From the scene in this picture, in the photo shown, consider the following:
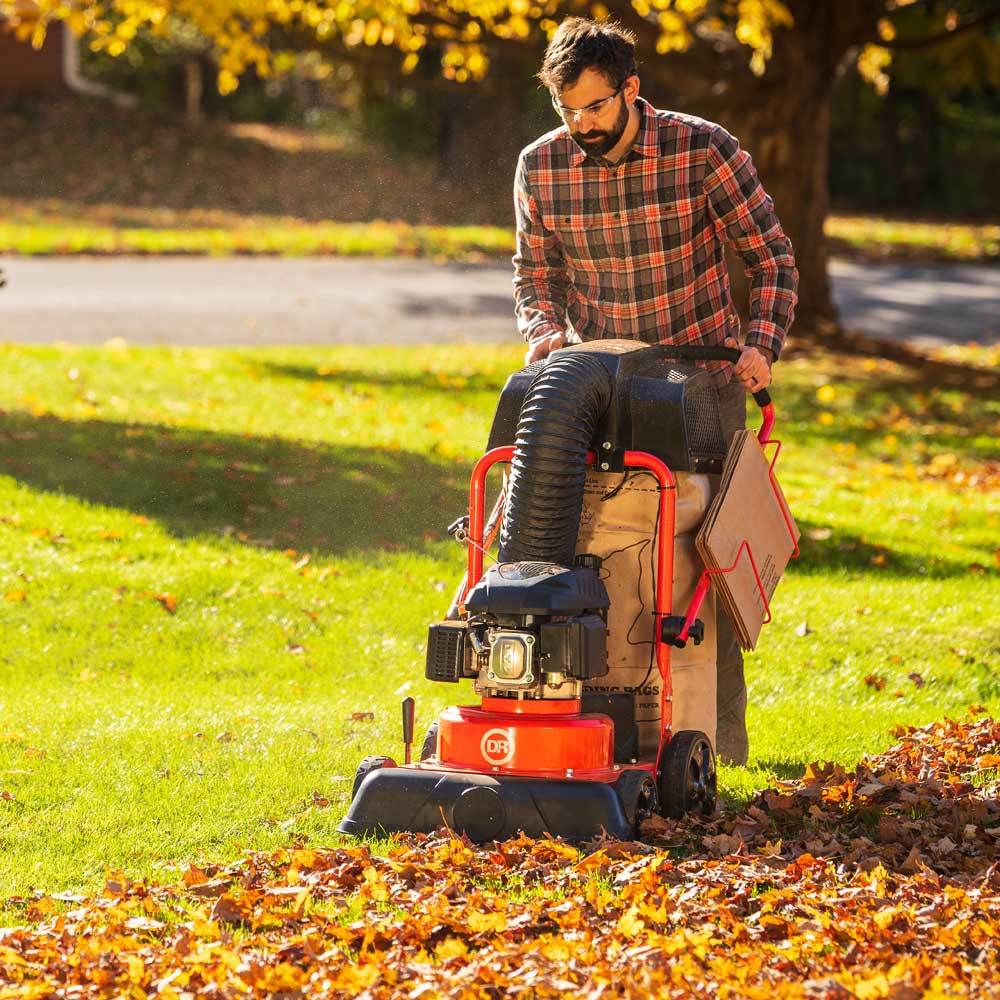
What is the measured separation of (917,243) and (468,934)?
22.8 m

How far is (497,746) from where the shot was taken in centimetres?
453

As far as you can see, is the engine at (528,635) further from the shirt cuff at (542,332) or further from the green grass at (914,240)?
the green grass at (914,240)

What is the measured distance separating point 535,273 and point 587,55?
0.88 meters

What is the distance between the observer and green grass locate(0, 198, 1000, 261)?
20.7 m

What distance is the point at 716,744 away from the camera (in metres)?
5.43

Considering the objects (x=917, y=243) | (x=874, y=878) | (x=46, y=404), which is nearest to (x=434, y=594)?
(x=874, y=878)

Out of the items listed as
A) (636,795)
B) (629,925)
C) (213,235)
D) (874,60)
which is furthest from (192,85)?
(629,925)

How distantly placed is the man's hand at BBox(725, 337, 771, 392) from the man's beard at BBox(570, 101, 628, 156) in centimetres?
74

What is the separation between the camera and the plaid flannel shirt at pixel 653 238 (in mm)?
4910

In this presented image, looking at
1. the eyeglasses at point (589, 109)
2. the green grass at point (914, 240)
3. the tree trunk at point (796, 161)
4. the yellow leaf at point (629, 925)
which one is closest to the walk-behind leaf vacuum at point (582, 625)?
the yellow leaf at point (629, 925)

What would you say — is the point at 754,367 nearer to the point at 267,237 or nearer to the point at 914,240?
the point at 267,237

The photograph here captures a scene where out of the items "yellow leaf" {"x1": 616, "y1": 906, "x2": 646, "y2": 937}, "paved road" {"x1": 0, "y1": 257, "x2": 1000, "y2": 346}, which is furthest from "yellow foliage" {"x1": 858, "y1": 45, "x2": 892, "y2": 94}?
"yellow leaf" {"x1": 616, "y1": 906, "x2": 646, "y2": 937}

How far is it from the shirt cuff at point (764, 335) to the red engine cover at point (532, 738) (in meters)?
1.29

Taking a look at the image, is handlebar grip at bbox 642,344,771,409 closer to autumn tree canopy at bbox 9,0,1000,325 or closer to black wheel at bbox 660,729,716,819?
black wheel at bbox 660,729,716,819
